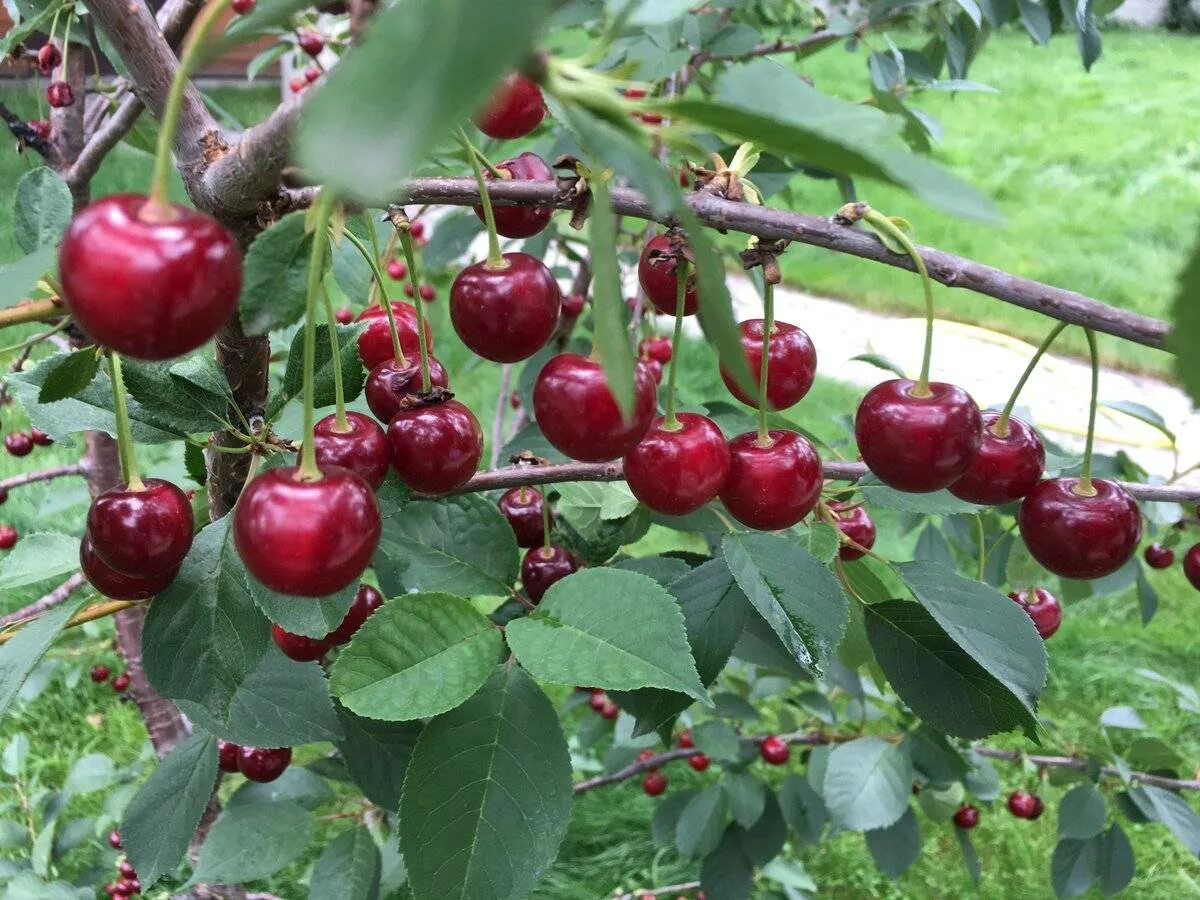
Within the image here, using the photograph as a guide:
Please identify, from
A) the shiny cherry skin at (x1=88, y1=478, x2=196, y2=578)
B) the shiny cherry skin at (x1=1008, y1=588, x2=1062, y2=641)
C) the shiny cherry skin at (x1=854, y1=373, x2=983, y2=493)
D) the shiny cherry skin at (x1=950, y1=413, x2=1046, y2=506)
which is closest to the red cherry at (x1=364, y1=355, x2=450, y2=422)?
the shiny cherry skin at (x1=88, y1=478, x2=196, y2=578)

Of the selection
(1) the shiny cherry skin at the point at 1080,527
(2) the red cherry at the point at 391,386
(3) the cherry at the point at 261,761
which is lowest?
(3) the cherry at the point at 261,761

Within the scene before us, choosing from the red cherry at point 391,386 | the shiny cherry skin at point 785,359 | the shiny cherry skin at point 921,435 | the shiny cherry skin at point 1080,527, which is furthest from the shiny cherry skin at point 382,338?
the shiny cherry skin at point 1080,527

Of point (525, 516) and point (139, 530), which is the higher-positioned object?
point (139, 530)

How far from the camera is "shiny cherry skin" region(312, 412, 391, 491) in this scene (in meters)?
0.71

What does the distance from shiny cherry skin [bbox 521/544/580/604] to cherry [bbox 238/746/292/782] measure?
1.12 ft

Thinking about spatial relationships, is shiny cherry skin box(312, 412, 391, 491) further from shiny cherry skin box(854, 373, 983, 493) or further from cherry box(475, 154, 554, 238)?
shiny cherry skin box(854, 373, 983, 493)

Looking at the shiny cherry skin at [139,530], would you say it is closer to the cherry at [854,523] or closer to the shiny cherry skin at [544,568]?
the shiny cherry skin at [544,568]

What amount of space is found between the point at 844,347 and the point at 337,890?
3.67 m

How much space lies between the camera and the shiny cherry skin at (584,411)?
72 centimetres

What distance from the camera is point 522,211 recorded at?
2.75 feet

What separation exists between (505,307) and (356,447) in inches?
5.8

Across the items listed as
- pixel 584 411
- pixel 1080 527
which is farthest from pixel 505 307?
pixel 1080 527

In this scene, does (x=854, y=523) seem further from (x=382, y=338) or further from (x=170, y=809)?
(x=170, y=809)

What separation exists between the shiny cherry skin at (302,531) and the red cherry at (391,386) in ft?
0.77
